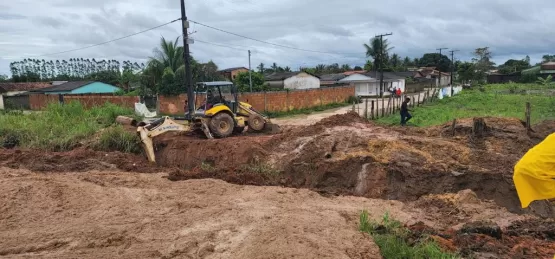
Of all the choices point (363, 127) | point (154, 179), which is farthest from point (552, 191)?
point (363, 127)

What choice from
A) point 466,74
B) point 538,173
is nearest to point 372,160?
point 538,173

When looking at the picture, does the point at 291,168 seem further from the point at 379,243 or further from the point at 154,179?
the point at 379,243

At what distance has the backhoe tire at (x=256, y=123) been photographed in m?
15.1

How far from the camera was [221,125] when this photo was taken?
13.8 m

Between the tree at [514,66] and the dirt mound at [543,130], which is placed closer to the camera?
the dirt mound at [543,130]

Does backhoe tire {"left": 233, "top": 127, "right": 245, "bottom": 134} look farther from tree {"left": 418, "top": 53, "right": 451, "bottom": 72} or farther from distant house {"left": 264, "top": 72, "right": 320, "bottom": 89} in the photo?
tree {"left": 418, "top": 53, "right": 451, "bottom": 72}

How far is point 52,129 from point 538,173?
600 inches

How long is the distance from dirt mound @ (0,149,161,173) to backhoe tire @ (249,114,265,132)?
13.4ft

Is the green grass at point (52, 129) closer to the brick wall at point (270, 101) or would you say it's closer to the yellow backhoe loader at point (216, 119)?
the yellow backhoe loader at point (216, 119)

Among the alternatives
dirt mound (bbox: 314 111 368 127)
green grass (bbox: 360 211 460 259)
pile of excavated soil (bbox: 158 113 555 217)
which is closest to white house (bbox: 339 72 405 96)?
dirt mound (bbox: 314 111 368 127)

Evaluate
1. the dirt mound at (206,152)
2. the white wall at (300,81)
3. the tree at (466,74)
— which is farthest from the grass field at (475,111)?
the tree at (466,74)

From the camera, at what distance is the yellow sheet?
2.74 meters

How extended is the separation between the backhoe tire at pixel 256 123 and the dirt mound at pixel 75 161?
4.09 m

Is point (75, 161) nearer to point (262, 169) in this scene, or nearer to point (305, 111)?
point (262, 169)
